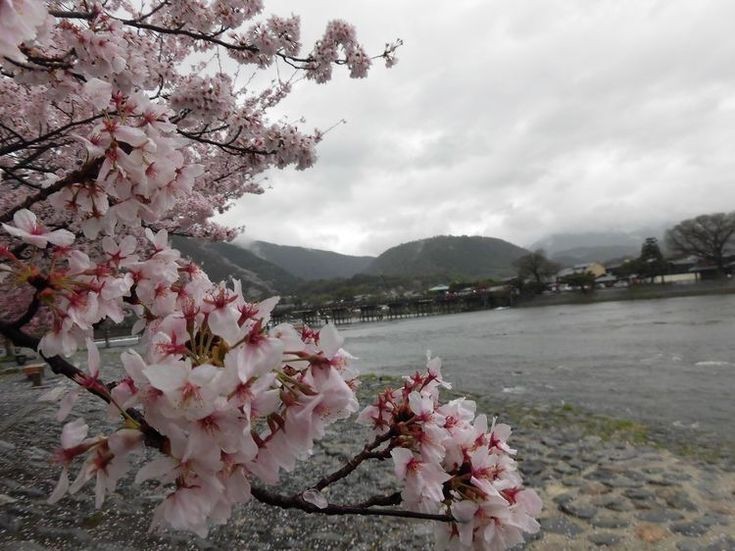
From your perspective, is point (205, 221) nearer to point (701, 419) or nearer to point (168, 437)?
point (168, 437)

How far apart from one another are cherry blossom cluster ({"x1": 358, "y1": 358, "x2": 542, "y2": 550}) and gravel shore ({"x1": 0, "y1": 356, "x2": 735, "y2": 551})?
9.34ft

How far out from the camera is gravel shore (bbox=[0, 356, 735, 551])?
149 inches

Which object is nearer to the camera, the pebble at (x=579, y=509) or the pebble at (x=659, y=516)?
the pebble at (x=659, y=516)

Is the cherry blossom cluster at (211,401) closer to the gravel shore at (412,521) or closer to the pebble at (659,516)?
the gravel shore at (412,521)

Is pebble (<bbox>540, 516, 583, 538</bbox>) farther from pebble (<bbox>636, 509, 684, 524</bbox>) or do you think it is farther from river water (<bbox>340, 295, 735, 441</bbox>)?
river water (<bbox>340, 295, 735, 441</bbox>)

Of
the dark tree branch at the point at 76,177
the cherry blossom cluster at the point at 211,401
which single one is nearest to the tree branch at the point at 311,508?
the cherry blossom cluster at the point at 211,401

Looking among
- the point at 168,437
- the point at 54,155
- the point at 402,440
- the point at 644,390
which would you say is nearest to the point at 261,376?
the point at 168,437

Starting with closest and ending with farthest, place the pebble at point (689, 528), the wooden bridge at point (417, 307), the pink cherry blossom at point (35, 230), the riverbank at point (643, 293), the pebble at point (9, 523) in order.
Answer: the pink cherry blossom at point (35, 230), the pebble at point (9, 523), the pebble at point (689, 528), the riverbank at point (643, 293), the wooden bridge at point (417, 307)

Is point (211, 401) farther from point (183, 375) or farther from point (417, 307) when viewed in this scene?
point (417, 307)

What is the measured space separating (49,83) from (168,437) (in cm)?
290

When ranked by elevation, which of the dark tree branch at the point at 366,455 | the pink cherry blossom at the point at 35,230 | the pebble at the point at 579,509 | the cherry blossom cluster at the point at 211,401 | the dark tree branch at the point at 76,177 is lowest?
the pebble at the point at 579,509

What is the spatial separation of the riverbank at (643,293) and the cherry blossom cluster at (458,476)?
6725cm

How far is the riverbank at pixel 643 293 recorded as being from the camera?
60.2 meters

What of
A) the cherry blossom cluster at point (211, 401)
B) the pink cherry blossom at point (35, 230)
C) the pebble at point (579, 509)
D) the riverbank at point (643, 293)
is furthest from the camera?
the riverbank at point (643, 293)
